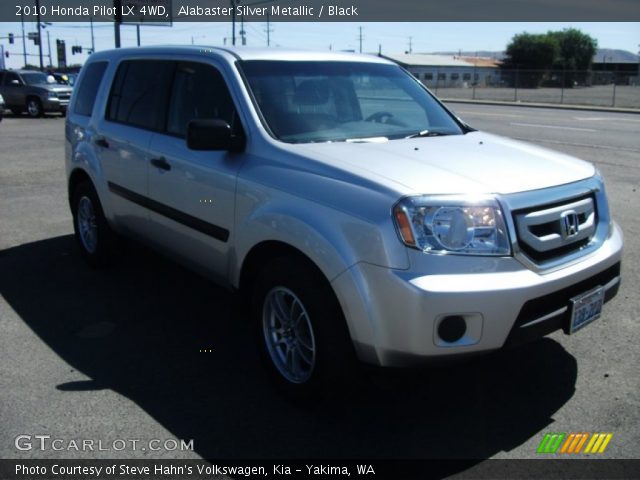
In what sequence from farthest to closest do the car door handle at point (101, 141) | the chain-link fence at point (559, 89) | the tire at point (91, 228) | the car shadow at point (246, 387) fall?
the chain-link fence at point (559, 89), the tire at point (91, 228), the car door handle at point (101, 141), the car shadow at point (246, 387)

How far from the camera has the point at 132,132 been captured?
4945 millimetres

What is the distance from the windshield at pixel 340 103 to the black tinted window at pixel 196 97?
0.70 feet

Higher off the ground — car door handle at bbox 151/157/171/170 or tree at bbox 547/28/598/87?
tree at bbox 547/28/598/87

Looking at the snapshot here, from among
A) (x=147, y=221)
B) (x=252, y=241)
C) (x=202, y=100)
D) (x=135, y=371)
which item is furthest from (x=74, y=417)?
(x=202, y=100)

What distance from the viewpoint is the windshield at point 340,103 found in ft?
13.0

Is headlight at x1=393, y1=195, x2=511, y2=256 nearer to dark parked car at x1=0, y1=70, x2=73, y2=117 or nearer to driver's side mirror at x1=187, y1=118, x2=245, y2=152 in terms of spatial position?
driver's side mirror at x1=187, y1=118, x2=245, y2=152

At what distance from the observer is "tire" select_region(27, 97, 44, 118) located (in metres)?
24.2

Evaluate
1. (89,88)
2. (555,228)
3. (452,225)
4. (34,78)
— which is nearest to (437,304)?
(452,225)

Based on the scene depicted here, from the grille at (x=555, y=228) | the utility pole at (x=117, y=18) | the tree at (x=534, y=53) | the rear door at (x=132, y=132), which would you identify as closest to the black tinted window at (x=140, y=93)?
the rear door at (x=132, y=132)

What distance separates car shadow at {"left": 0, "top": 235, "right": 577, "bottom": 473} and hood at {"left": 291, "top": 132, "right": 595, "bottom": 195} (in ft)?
2.81

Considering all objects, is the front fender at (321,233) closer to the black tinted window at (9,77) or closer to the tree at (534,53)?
the black tinted window at (9,77)

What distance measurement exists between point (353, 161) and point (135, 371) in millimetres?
1858

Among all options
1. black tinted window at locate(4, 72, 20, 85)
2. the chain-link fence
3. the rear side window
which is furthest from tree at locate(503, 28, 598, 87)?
the rear side window

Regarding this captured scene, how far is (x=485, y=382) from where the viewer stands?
3803 mm
